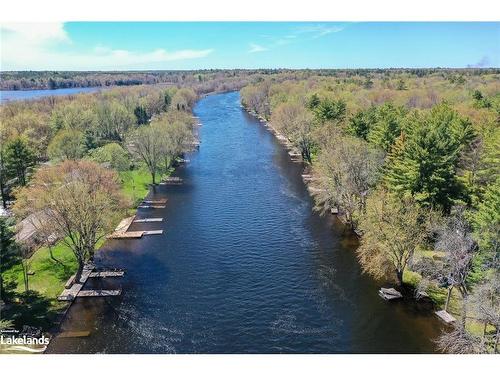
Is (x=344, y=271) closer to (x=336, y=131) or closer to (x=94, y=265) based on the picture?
(x=94, y=265)

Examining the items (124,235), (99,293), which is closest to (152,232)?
(124,235)

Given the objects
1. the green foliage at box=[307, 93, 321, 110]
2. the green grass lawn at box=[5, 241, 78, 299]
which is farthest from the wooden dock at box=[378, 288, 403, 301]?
the green foliage at box=[307, 93, 321, 110]

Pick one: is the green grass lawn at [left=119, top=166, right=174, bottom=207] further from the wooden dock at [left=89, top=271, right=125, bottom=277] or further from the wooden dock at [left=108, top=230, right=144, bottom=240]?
the wooden dock at [left=89, top=271, right=125, bottom=277]

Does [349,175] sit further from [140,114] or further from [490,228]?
[140,114]

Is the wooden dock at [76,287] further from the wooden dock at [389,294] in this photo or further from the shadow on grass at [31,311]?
the wooden dock at [389,294]

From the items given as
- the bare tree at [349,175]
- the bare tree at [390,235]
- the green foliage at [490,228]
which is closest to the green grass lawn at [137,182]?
the bare tree at [349,175]

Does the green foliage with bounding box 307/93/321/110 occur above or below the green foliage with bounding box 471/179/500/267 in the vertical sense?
above
